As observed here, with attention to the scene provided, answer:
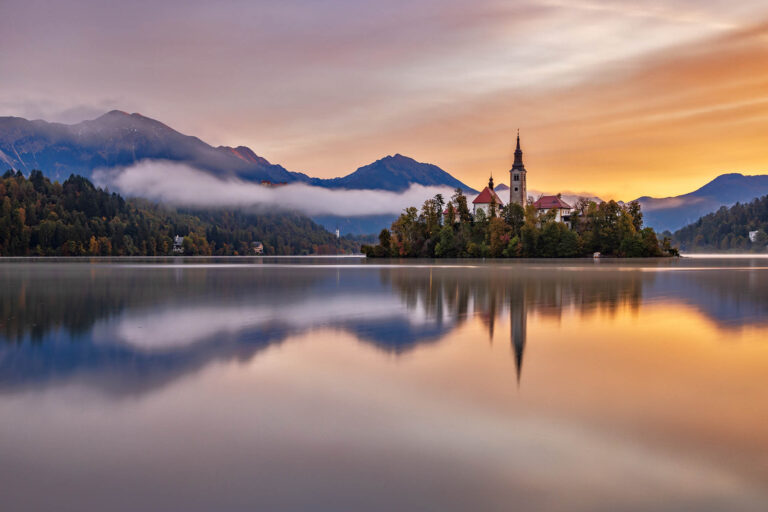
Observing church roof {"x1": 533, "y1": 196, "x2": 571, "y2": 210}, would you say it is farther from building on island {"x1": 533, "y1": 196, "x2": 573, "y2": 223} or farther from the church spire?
the church spire

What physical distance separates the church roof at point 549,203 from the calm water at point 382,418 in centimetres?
15741

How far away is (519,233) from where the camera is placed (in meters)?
138

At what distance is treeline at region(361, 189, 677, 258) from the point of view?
128m

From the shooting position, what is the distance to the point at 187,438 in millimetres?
6969

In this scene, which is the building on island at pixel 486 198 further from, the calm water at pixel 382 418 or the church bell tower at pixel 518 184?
the calm water at pixel 382 418

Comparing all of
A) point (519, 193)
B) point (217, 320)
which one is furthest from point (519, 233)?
point (217, 320)

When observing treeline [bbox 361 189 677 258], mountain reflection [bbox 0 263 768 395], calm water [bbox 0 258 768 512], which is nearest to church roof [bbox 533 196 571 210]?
treeline [bbox 361 189 677 258]

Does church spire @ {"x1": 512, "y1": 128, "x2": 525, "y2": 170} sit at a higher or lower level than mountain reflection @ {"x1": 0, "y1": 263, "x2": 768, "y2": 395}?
higher

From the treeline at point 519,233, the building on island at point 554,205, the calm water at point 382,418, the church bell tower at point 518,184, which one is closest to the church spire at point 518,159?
the church bell tower at point 518,184

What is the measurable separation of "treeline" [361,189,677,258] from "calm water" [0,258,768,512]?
384 ft

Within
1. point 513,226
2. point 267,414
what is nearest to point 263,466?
point 267,414

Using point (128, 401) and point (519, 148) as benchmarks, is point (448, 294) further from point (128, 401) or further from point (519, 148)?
point (519, 148)

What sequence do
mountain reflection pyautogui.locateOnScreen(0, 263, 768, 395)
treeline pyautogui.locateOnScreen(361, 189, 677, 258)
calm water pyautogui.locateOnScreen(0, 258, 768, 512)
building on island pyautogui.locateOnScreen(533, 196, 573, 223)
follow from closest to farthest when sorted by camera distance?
calm water pyautogui.locateOnScreen(0, 258, 768, 512) → mountain reflection pyautogui.locateOnScreen(0, 263, 768, 395) → treeline pyautogui.locateOnScreen(361, 189, 677, 258) → building on island pyautogui.locateOnScreen(533, 196, 573, 223)

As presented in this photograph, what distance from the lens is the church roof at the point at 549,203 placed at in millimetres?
Result: 168125
